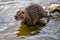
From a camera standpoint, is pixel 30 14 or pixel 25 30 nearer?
pixel 25 30

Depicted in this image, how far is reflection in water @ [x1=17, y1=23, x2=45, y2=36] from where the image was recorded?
15.2 feet

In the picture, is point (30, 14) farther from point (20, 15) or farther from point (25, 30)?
point (25, 30)

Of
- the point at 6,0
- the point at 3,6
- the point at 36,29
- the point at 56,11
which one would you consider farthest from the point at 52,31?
the point at 6,0

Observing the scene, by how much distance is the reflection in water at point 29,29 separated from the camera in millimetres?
4623

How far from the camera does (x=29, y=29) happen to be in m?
4.86

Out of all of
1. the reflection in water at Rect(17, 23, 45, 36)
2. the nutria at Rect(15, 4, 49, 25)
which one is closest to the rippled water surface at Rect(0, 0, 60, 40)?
the reflection in water at Rect(17, 23, 45, 36)

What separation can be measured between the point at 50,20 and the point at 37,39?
3.90ft

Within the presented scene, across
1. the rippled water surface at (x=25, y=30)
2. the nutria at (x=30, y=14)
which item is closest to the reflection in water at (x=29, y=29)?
the rippled water surface at (x=25, y=30)

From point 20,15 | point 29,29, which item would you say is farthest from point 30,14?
point 29,29

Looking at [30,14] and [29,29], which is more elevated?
[30,14]

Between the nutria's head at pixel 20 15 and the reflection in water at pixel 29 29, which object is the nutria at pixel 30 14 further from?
the reflection in water at pixel 29 29

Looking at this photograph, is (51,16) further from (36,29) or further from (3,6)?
(3,6)

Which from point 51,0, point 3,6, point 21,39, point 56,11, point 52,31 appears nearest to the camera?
point 21,39

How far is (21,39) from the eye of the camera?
430 centimetres
